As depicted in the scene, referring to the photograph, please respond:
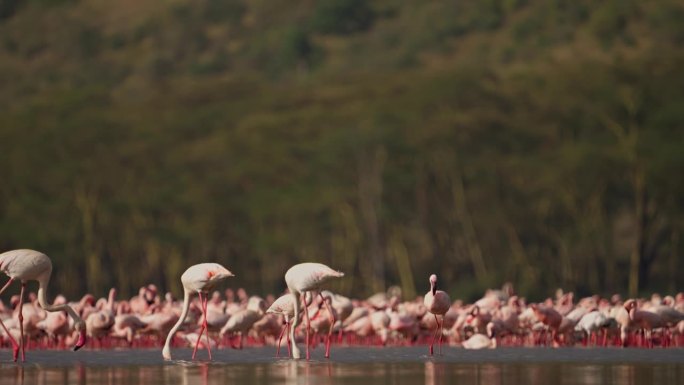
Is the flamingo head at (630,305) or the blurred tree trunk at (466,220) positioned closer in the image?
the flamingo head at (630,305)

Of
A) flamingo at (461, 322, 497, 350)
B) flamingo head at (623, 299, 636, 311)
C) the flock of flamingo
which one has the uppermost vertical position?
flamingo head at (623, 299, 636, 311)

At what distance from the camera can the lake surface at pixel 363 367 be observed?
828 inches

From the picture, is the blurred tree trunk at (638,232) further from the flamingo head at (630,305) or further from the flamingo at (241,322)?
the flamingo at (241,322)

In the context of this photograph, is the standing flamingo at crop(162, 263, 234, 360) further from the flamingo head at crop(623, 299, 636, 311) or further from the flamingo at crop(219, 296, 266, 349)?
the flamingo head at crop(623, 299, 636, 311)

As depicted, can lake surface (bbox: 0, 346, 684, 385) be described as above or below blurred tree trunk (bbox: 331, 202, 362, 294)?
below

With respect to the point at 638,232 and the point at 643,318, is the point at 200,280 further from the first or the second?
the point at 638,232

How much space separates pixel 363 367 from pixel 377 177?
42.0 meters

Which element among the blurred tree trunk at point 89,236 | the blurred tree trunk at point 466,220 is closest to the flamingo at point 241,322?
the blurred tree trunk at point 466,220

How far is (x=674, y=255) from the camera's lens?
61062 mm

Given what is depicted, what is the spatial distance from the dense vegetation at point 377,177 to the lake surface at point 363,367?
110 feet

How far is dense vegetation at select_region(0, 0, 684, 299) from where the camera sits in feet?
201

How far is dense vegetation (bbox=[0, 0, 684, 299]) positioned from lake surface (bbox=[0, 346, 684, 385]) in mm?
33500

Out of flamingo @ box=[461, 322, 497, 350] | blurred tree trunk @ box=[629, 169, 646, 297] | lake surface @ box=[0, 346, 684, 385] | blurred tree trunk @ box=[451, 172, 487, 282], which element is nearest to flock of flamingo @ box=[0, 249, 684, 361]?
flamingo @ box=[461, 322, 497, 350]

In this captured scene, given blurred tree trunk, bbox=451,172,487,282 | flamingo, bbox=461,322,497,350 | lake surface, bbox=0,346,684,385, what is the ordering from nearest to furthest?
lake surface, bbox=0,346,684,385 → flamingo, bbox=461,322,497,350 → blurred tree trunk, bbox=451,172,487,282
